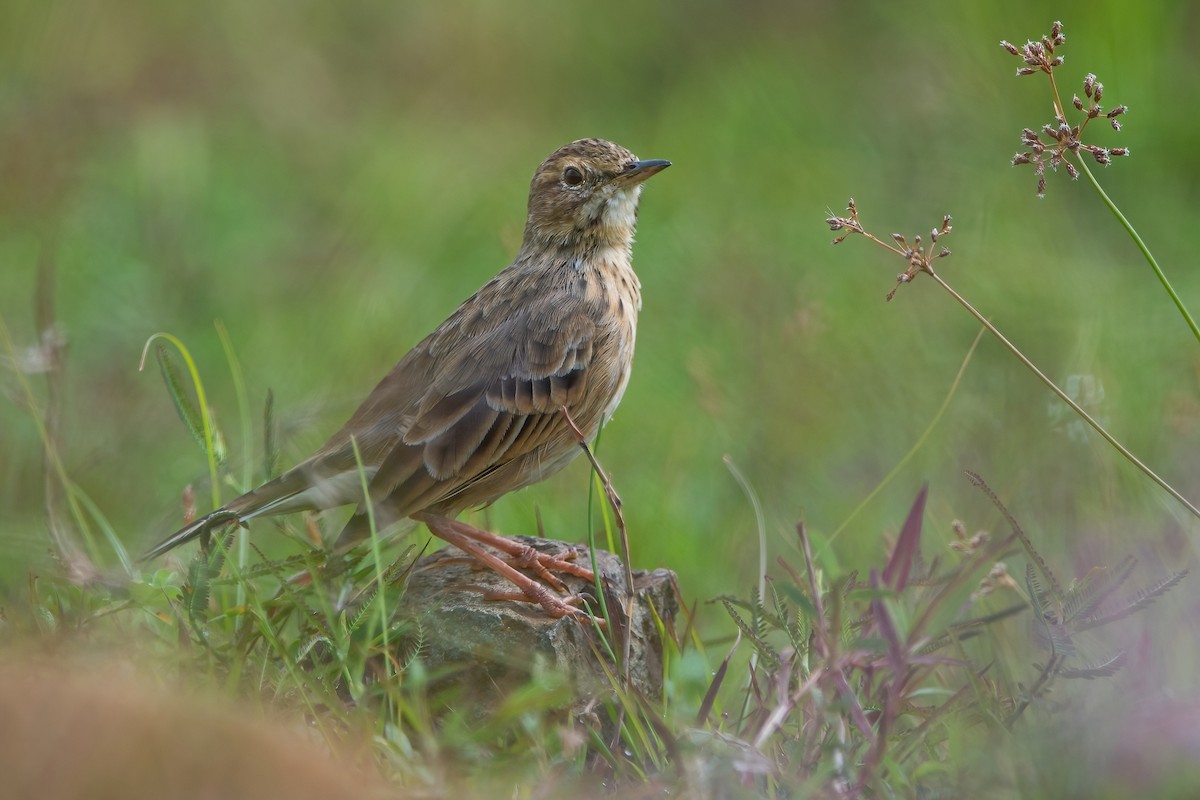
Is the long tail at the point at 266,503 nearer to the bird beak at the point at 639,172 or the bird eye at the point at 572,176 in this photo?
the bird eye at the point at 572,176

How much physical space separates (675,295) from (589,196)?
393 cm

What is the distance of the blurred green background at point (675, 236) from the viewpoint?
6.96 metres

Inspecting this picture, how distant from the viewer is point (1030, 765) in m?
3.29

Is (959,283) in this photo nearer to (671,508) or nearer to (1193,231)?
(1193,231)

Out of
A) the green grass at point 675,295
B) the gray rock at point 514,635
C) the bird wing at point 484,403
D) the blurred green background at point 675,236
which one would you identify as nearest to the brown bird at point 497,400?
the bird wing at point 484,403

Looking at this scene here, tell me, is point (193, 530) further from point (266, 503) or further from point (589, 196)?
point (589, 196)

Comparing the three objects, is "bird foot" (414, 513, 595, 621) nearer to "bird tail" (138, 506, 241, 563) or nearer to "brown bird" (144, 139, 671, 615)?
"brown bird" (144, 139, 671, 615)

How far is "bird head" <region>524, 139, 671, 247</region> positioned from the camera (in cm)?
607

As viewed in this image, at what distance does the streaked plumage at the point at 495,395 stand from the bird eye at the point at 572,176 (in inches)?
3.2

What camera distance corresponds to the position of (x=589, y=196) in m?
6.09

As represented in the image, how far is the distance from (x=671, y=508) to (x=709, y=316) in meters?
2.49

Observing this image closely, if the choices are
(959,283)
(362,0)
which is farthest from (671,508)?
(362,0)

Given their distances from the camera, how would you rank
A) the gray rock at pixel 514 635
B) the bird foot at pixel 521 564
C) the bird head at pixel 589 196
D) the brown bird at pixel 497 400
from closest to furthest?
the gray rock at pixel 514 635, the bird foot at pixel 521 564, the brown bird at pixel 497 400, the bird head at pixel 589 196

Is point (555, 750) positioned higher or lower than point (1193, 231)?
lower
